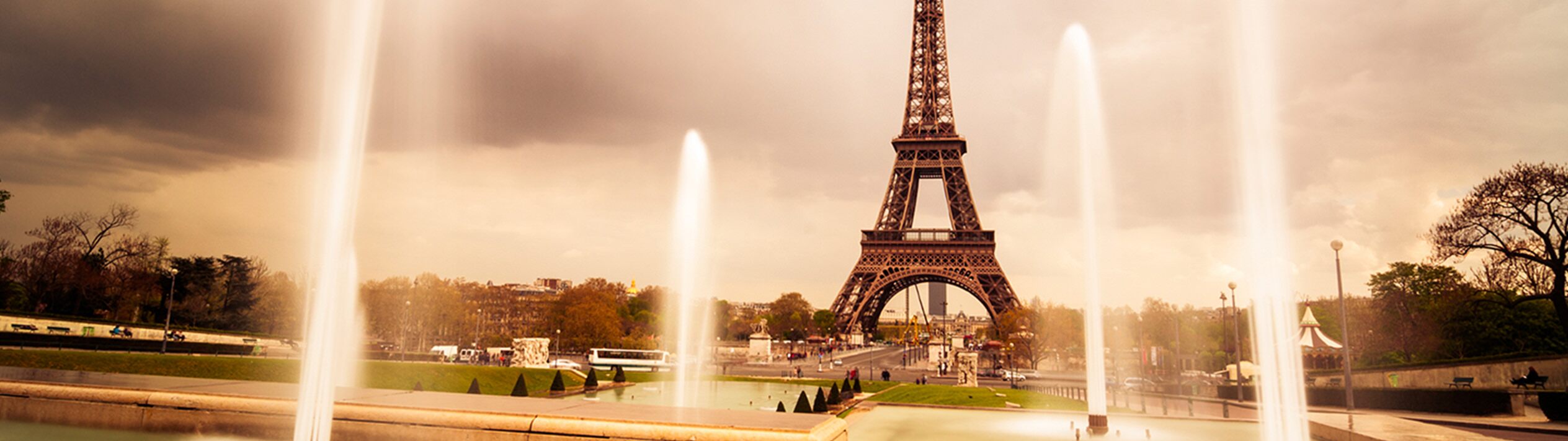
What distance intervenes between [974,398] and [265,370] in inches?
1012

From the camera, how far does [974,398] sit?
95.6 ft

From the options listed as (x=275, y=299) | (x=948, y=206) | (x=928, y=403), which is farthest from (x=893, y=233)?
(x=275, y=299)

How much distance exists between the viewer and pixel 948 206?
76875mm

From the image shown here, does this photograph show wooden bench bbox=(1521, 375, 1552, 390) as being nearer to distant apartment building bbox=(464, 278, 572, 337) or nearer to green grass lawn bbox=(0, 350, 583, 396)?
green grass lawn bbox=(0, 350, 583, 396)

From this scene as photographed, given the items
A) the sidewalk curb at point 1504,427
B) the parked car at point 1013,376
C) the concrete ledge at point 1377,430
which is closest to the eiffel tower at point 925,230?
the parked car at point 1013,376

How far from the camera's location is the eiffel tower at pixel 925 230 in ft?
240

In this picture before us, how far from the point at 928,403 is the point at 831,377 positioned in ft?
80.0

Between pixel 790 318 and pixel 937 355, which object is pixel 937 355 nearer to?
pixel 937 355

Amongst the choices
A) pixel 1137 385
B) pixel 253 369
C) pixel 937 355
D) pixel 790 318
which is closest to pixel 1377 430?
pixel 253 369

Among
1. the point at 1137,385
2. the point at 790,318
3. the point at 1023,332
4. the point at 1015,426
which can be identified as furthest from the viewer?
A: the point at 790,318

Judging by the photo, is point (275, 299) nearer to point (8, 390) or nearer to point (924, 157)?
point (924, 157)

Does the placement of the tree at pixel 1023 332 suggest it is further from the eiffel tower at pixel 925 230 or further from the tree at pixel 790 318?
the tree at pixel 790 318

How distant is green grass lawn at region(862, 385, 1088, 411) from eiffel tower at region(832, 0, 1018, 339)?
37.6 m

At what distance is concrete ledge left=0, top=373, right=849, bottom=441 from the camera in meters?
7.91
